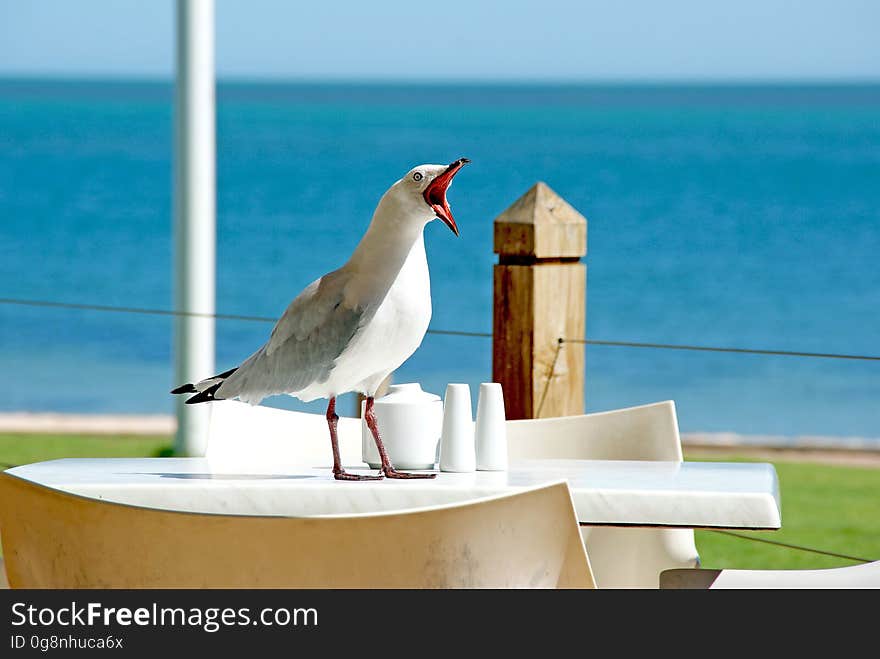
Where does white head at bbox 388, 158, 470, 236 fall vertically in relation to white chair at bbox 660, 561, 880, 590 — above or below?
above

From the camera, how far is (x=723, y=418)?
41.6 feet

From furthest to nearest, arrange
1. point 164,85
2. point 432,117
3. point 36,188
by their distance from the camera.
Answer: point 164,85
point 432,117
point 36,188

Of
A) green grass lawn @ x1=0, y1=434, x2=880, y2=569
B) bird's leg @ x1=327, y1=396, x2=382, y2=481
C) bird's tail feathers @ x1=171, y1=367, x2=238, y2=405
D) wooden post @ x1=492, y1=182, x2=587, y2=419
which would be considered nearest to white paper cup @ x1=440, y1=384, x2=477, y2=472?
bird's leg @ x1=327, y1=396, x2=382, y2=481

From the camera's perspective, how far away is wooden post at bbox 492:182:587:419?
3.58 meters

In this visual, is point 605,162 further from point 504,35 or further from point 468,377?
point 468,377

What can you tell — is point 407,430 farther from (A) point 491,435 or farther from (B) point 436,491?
(B) point 436,491

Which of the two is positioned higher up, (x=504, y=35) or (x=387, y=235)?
(x=504, y=35)

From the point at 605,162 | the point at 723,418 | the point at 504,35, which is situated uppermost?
the point at 504,35

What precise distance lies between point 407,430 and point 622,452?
59 centimetres

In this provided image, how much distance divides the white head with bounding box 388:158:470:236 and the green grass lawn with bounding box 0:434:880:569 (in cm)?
305

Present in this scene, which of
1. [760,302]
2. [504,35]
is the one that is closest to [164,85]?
[504,35]

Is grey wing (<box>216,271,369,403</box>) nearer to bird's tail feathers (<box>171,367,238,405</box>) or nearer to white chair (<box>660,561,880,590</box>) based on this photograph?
bird's tail feathers (<box>171,367,238,405</box>)

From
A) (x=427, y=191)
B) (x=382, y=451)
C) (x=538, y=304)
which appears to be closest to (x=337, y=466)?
(x=382, y=451)

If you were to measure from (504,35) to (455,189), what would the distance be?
78.2ft
